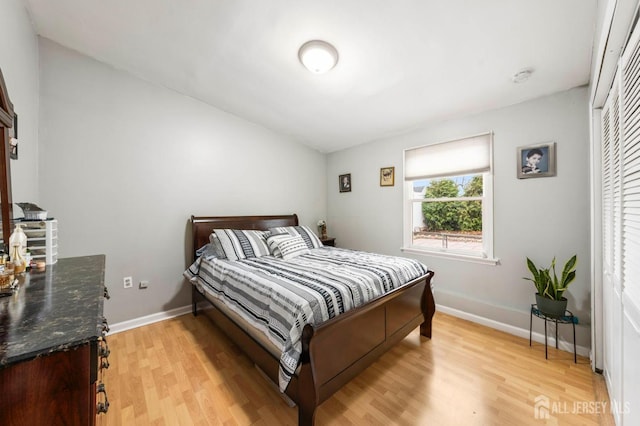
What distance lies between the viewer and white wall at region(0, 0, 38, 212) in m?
1.52

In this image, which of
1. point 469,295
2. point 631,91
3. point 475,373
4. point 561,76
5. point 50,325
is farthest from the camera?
point 469,295

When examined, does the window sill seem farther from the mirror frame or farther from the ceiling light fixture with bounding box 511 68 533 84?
the mirror frame

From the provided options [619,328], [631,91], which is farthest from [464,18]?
[619,328]

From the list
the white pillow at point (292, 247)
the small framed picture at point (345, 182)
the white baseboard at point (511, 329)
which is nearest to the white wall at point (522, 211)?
the white baseboard at point (511, 329)

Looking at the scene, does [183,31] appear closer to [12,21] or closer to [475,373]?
[12,21]

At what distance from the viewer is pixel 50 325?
71 centimetres

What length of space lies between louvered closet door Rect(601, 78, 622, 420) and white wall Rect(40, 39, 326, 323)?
343 centimetres

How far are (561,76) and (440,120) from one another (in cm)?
106

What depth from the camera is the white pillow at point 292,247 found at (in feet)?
9.13

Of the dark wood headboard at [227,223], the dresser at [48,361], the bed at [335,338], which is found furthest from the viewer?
the dark wood headboard at [227,223]

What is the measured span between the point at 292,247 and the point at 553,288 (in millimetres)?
2453

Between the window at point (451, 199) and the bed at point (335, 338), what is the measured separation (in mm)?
858

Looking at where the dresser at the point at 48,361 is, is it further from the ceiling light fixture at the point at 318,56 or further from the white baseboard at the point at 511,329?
the white baseboard at the point at 511,329

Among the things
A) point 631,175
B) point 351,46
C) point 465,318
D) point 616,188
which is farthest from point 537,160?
point 351,46
